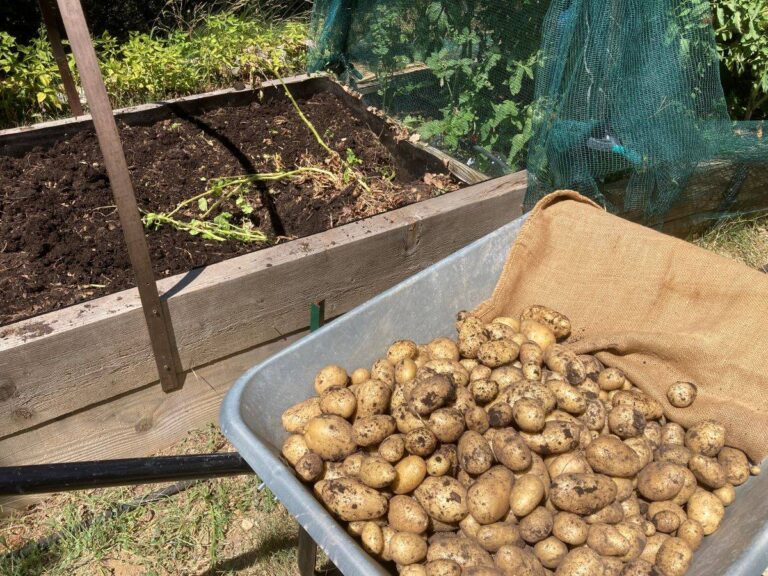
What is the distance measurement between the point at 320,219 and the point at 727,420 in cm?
184

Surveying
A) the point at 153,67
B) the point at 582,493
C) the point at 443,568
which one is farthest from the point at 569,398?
the point at 153,67

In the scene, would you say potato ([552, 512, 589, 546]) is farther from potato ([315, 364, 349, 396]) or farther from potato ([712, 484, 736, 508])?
potato ([315, 364, 349, 396])

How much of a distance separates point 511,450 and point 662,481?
384 millimetres

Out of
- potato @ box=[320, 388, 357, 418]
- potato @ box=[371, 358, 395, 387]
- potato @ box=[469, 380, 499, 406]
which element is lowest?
potato @ box=[469, 380, 499, 406]

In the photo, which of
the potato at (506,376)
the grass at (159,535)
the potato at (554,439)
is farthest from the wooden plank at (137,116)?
the potato at (554,439)

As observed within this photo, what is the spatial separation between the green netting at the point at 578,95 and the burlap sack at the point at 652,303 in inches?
29.7

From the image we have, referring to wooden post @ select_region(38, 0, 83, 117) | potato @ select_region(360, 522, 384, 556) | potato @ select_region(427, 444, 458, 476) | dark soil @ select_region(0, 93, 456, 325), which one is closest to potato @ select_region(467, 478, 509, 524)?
potato @ select_region(427, 444, 458, 476)

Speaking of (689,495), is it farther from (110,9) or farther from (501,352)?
(110,9)

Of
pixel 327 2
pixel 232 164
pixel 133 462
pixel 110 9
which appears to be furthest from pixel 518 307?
pixel 110 9

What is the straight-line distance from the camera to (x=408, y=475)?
1542 millimetres

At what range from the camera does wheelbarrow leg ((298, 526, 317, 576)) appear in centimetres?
171

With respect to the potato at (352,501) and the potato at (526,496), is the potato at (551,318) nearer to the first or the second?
the potato at (526,496)

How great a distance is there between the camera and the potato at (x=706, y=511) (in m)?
1.54

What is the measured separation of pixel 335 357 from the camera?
184cm
